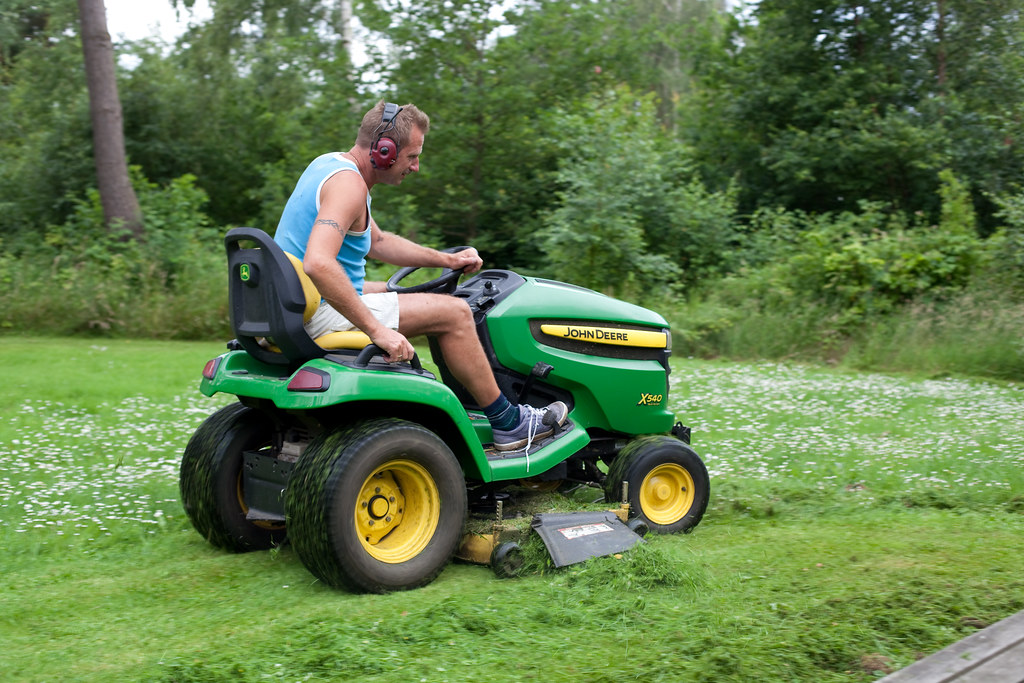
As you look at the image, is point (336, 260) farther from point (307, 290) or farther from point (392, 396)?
point (392, 396)

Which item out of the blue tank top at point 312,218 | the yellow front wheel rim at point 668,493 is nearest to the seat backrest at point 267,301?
the blue tank top at point 312,218

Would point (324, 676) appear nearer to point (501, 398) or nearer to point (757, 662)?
point (757, 662)

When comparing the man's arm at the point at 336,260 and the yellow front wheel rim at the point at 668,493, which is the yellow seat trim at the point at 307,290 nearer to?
the man's arm at the point at 336,260

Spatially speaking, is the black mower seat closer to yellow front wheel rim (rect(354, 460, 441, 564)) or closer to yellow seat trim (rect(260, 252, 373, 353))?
yellow seat trim (rect(260, 252, 373, 353))

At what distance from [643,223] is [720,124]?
5.18m

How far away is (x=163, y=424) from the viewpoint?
6609 millimetres

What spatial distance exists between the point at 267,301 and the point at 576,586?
153cm

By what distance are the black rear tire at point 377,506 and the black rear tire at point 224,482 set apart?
2.26 feet

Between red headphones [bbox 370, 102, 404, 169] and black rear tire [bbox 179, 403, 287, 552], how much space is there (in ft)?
4.12

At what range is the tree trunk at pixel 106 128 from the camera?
1323cm

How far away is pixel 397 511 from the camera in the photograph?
3748 mm

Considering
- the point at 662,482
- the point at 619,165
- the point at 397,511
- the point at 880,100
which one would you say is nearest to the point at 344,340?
the point at 397,511

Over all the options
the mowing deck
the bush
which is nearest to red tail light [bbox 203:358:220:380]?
the mowing deck

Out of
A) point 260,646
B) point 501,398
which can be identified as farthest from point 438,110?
point 260,646
